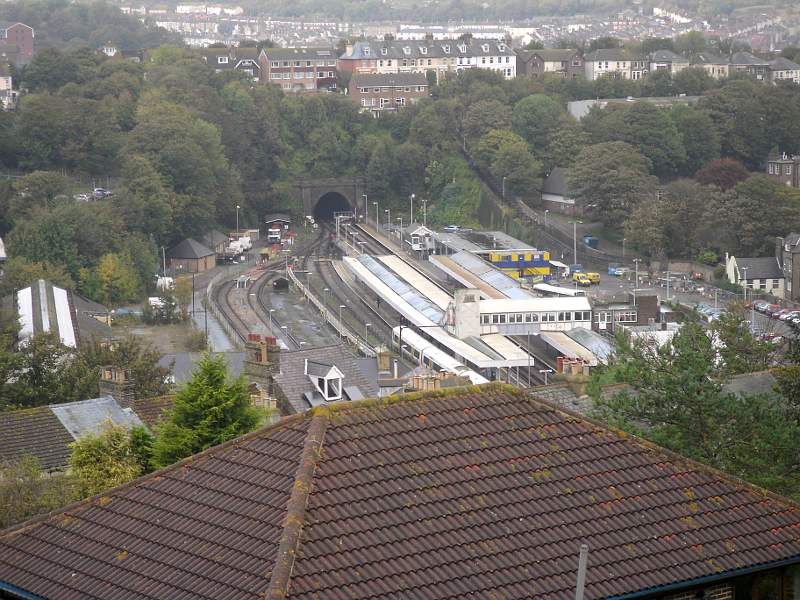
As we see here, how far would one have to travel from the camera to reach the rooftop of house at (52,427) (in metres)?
20.8

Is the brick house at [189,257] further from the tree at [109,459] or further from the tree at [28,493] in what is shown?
the tree at [109,459]

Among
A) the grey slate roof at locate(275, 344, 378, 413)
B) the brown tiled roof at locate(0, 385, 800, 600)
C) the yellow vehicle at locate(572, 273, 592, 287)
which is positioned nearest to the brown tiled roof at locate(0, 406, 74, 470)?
the grey slate roof at locate(275, 344, 378, 413)

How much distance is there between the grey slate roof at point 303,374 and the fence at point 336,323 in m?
15.7

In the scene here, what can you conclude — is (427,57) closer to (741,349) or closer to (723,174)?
(723,174)

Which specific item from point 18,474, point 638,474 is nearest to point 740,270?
point 18,474

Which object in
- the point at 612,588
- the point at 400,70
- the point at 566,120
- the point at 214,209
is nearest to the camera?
the point at 612,588

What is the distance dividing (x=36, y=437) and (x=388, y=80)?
75.2 m

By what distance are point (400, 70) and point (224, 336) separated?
177ft

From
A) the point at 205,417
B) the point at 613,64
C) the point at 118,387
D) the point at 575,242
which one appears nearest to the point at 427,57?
the point at 613,64

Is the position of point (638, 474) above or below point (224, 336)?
above

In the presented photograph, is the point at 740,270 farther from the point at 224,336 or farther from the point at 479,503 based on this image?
the point at 479,503

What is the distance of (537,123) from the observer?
81188 mm

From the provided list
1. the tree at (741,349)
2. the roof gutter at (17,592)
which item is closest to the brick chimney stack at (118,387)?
the tree at (741,349)

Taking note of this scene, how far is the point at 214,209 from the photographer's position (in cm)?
6938
